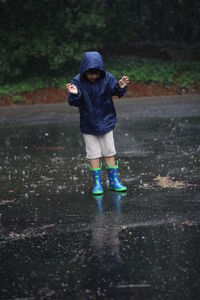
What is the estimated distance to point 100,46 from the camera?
1814 centimetres

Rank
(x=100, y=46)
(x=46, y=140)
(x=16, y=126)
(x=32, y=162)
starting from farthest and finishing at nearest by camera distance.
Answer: (x=100, y=46)
(x=16, y=126)
(x=46, y=140)
(x=32, y=162)

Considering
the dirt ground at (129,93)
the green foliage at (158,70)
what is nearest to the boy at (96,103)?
the dirt ground at (129,93)

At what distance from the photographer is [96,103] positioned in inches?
276

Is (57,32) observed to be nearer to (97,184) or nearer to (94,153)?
(94,153)

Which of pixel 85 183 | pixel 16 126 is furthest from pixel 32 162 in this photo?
pixel 16 126

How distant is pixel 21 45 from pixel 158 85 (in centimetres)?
397

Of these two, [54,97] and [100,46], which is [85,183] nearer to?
[54,97]

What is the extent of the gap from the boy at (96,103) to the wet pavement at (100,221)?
36cm

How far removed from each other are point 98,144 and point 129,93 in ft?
32.8

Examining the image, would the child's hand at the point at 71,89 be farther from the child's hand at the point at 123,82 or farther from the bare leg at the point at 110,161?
the bare leg at the point at 110,161

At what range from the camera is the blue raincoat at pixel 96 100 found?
6953 mm

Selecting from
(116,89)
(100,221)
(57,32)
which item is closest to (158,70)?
(57,32)

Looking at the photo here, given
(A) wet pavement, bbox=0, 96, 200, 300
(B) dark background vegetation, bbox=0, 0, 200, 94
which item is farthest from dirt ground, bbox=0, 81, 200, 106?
(A) wet pavement, bbox=0, 96, 200, 300

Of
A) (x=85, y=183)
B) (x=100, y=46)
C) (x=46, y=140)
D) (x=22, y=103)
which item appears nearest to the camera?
(x=85, y=183)
